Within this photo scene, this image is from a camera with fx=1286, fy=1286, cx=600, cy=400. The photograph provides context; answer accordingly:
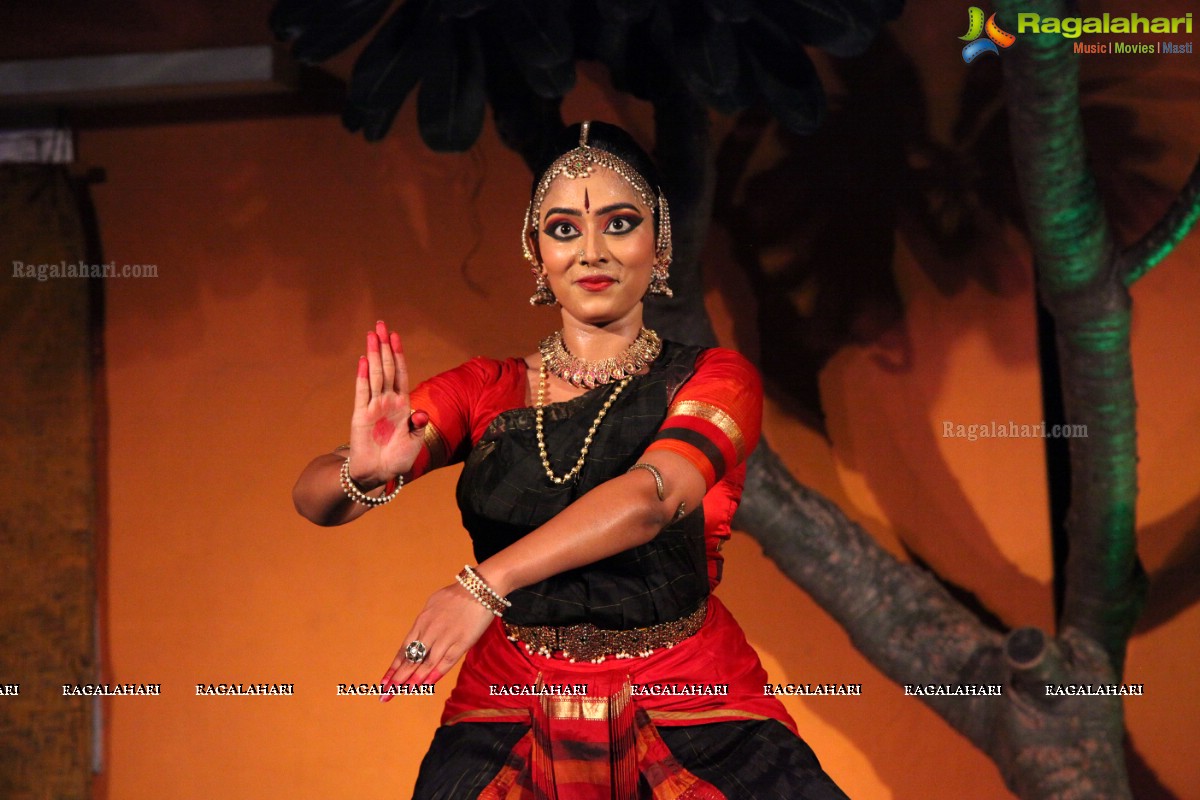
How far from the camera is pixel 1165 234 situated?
9.32ft

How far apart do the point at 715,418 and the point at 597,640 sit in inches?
14.4

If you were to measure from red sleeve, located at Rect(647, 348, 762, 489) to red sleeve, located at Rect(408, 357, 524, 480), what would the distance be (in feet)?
0.96

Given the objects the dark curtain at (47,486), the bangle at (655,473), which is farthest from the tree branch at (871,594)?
the dark curtain at (47,486)

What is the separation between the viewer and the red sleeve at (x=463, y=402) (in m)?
2.01

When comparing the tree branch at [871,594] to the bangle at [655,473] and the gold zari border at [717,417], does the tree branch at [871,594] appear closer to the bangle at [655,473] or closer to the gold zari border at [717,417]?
the gold zari border at [717,417]

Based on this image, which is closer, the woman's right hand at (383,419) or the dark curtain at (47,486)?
the woman's right hand at (383,419)

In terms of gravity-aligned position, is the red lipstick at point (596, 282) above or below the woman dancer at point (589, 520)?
above

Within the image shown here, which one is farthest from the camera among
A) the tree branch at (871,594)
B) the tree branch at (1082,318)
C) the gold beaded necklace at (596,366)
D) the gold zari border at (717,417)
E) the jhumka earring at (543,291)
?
the tree branch at (871,594)

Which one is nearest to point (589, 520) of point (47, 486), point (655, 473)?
point (655, 473)

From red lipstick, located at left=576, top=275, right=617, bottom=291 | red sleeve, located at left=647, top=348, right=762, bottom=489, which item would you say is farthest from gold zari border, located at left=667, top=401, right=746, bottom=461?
red lipstick, located at left=576, top=275, right=617, bottom=291

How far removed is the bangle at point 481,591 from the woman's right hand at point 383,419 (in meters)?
0.24

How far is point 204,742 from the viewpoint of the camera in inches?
141

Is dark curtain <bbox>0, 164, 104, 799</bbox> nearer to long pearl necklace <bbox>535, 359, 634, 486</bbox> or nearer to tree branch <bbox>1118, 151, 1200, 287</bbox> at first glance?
long pearl necklace <bbox>535, 359, 634, 486</bbox>

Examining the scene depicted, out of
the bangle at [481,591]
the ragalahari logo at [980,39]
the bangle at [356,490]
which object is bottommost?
the bangle at [481,591]
